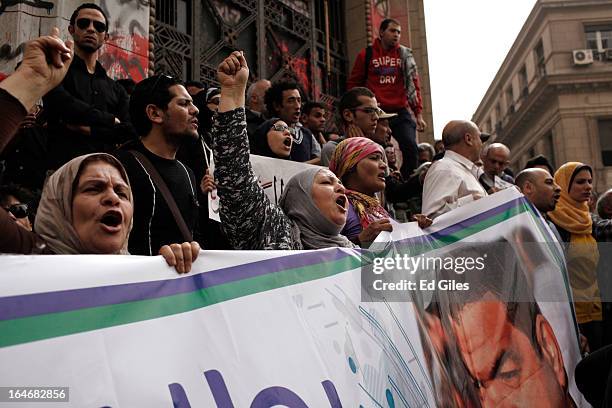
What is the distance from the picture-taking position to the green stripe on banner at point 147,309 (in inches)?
51.6

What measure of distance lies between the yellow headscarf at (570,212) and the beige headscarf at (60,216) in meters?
3.72

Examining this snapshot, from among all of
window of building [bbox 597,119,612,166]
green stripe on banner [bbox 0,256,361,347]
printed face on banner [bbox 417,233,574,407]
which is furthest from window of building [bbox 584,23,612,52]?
green stripe on banner [bbox 0,256,361,347]

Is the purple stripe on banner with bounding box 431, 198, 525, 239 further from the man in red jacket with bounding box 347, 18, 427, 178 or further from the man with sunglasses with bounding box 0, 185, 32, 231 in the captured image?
the man in red jacket with bounding box 347, 18, 427, 178

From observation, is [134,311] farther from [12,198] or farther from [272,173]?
[12,198]

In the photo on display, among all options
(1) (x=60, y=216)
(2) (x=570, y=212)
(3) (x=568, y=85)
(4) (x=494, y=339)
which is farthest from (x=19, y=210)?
(3) (x=568, y=85)

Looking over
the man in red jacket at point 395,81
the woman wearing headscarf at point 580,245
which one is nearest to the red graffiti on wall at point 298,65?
the man in red jacket at point 395,81

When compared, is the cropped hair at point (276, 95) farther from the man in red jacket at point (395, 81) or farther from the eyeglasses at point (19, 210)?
the eyeglasses at point (19, 210)

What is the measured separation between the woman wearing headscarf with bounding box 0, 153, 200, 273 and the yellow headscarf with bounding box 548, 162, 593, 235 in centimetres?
364

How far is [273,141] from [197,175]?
522 mm

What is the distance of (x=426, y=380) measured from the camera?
2.01 meters

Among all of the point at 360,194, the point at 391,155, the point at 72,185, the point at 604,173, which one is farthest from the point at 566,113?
the point at 72,185

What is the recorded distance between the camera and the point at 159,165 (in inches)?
105

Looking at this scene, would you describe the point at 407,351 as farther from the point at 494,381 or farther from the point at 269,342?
the point at 269,342

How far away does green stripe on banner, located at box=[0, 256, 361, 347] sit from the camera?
131 centimetres
